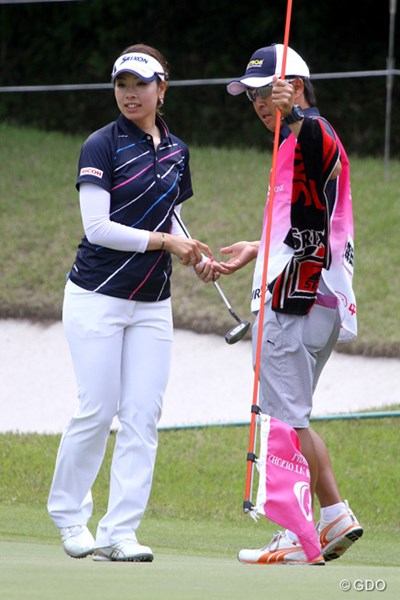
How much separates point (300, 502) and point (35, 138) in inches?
550

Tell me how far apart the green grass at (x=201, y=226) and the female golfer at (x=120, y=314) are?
729 centimetres

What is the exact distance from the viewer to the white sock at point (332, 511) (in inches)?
221

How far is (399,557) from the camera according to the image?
22.0ft

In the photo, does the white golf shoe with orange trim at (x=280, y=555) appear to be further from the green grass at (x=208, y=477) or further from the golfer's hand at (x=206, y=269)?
the green grass at (x=208, y=477)

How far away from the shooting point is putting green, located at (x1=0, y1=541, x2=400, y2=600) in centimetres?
361

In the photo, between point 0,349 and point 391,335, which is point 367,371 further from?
point 0,349

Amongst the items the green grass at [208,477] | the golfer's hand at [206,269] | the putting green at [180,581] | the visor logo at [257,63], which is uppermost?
the visor logo at [257,63]

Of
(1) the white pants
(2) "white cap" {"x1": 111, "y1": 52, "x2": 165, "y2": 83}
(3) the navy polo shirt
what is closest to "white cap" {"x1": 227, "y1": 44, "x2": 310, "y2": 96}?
(2) "white cap" {"x1": 111, "y1": 52, "x2": 165, "y2": 83}

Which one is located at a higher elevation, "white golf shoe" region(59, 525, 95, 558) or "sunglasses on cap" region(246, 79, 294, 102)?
"sunglasses on cap" region(246, 79, 294, 102)

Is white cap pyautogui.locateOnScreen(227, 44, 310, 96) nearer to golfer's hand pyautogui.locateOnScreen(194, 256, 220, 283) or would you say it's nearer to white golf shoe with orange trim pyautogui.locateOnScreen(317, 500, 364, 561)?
golfer's hand pyautogui.locateOnScreen(194, 256, 220, 283)

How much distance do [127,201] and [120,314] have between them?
426 mm

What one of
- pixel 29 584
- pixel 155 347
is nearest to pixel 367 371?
pixel 155 347

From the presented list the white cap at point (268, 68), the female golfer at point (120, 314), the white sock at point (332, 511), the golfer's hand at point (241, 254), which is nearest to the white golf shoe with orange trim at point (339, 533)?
the white sock at point (332, 511)

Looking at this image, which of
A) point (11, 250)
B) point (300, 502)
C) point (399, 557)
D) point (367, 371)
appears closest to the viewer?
point (300, 502)
